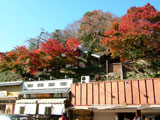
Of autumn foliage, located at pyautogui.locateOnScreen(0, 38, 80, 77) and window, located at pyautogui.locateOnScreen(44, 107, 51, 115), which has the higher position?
autumn foliage, located at pyautogui.locateOnScreen(0, 38, 80, 77)

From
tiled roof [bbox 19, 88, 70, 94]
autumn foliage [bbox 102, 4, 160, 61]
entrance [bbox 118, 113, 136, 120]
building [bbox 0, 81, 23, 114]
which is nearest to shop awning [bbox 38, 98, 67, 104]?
tiled roof [bbox 19, 88, 70, 94]

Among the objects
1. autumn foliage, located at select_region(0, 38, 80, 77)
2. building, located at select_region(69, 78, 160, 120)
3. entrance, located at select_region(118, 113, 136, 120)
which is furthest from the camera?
autumn foliage, located at select_region(0, 38, 80, 77)

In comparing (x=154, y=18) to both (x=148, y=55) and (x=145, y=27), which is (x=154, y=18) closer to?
(x=145, y=27)

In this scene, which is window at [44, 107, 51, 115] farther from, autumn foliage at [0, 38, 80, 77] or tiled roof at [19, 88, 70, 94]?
autumn foliage at [0, 38, 80, 77]

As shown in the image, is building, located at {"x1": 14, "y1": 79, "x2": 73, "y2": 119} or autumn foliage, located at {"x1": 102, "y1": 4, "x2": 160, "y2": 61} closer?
building, located at {"x1": 14, "y1": 79, "x2": 73, "y2": 119}

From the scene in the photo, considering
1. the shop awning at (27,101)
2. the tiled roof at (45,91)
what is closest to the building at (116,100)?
the tiled roof at (45,91)

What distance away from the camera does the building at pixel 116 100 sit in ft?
49.6

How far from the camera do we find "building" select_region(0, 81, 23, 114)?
21.8 metres

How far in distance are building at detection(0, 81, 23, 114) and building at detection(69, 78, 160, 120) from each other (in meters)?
7.79

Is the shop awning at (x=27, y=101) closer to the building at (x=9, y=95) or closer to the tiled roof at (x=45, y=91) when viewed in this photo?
the tiled roof at (x=45, y=91)

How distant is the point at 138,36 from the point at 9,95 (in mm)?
17100

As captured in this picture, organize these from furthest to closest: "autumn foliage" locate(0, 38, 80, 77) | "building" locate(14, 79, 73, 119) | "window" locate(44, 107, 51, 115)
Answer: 1. "autumn foliage" locate(0, 38, 80, 77)
2. "window" locate(44, 107, 51, 115)
3. "building" locate(14, 79, 73, 119)

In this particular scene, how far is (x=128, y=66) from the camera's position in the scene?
865 inches

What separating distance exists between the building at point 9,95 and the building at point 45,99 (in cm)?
94
